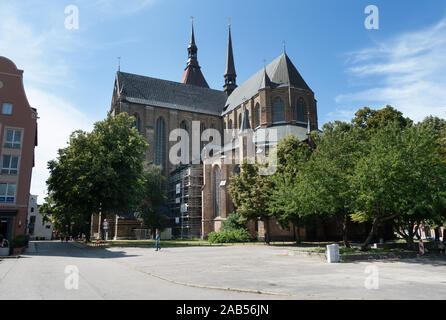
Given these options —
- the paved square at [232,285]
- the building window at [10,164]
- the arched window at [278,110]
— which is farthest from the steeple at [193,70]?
the paved square at [232,285]

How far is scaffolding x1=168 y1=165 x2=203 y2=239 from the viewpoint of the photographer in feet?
150

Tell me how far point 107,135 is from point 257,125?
2478cm

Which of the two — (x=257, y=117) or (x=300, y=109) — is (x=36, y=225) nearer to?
(x=257, y=117)

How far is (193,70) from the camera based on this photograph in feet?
241

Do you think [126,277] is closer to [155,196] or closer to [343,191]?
[343,191]

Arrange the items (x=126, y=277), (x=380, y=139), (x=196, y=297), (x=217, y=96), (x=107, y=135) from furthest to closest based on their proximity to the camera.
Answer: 1. (x=217, y=96)
2. (x=107, y=135)
3. (x=380, y=139)
4. (x=126, y=277)
5. (x=196, y=297)

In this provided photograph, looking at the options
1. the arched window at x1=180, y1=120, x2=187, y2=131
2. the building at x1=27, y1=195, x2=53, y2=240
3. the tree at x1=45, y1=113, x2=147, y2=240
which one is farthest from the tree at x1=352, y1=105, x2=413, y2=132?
the building at x1=27, y1=195, x2=53, y2=240

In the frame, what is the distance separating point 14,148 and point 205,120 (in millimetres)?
34892

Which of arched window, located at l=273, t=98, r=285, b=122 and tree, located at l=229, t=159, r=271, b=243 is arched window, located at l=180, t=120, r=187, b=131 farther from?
tree, located at l=229, t=159, r=271, b=243

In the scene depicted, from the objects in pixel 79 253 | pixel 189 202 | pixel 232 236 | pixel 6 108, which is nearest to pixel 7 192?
pixel 6 108

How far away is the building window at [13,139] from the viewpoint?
27.4 meters

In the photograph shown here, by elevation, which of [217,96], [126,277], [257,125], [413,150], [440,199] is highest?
[217,96]
